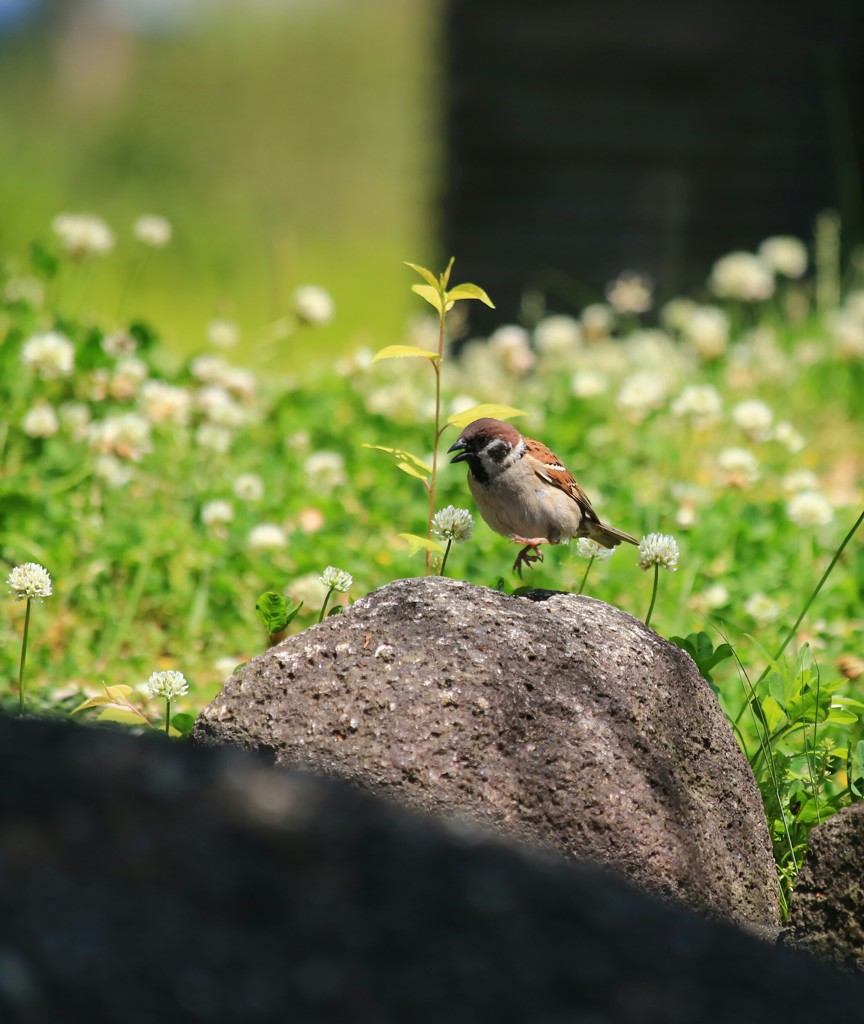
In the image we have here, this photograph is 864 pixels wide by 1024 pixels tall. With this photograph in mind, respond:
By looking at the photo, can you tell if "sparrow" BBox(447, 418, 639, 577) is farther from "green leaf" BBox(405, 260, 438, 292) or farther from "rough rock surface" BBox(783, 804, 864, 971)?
"rough rock surface" BBox(783, 804, 864, 971)

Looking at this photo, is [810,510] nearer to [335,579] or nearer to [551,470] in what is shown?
[551,470]

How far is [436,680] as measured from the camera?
8.43 feet

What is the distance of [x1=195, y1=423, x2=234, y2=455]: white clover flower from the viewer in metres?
4.72

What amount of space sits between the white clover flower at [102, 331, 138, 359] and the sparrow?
2.08 m

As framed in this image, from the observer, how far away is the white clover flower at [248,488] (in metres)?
4.73

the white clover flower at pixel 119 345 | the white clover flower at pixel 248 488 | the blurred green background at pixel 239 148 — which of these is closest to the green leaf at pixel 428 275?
the white clover flower at pixel 248 488

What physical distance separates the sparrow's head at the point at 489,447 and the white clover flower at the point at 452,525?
40 centimetres

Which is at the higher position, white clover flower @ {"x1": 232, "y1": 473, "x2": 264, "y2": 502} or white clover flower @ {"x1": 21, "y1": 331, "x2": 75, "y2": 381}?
white clover flower @ {"x1": 21, "y1": 331, "x2": 75, "y2": 381}

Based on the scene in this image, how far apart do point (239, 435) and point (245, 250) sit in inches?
555

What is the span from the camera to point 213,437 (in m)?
4.75

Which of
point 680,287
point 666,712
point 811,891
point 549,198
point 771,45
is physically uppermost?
point 771,45

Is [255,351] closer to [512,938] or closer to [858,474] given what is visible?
[858,474]

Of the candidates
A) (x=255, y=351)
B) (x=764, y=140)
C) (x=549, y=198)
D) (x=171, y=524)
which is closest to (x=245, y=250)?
(x=549, y=198)

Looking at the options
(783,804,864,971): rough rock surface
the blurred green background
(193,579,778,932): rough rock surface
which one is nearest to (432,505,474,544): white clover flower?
(193,579,778,932): rough rock surface
